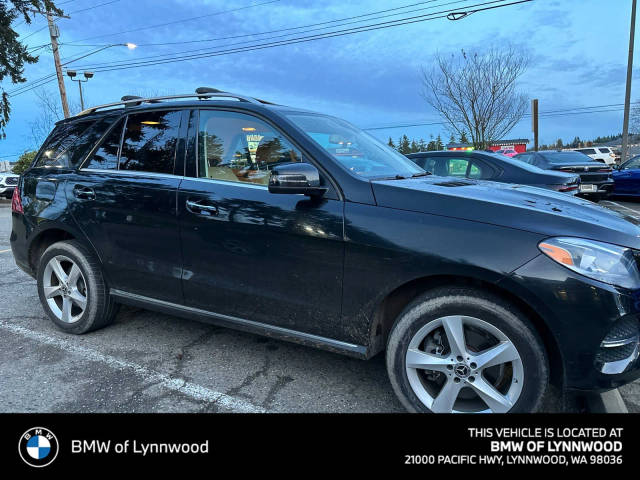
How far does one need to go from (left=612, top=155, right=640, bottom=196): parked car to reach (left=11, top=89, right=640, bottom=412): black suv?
12.7 meters

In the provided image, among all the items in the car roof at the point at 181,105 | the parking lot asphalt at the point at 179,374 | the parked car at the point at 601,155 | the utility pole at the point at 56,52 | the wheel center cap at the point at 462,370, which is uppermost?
the utility pole at the point at 56,52

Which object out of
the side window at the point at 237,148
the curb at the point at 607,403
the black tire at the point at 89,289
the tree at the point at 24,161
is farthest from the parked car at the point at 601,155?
the tree at the point at 24,161

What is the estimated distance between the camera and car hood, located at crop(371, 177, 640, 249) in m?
2.05

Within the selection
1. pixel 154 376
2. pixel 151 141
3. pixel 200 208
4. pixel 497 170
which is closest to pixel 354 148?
pixel 200 208

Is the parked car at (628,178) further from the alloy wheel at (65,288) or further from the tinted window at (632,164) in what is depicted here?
the alloy wheel at (65,288)

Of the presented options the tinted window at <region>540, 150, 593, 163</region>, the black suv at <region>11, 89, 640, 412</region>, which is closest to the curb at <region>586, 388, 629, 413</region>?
the black suv at <region>11, 89, 640, 412</region>

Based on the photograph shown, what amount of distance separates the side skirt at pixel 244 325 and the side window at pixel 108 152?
999 mm

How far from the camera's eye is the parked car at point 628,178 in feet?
41.9

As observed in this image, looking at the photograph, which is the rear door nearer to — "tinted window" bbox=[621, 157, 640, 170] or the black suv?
the black suv

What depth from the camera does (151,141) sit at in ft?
10.7

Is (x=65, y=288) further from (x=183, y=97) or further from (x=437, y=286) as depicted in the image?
(x=437, y=286)
